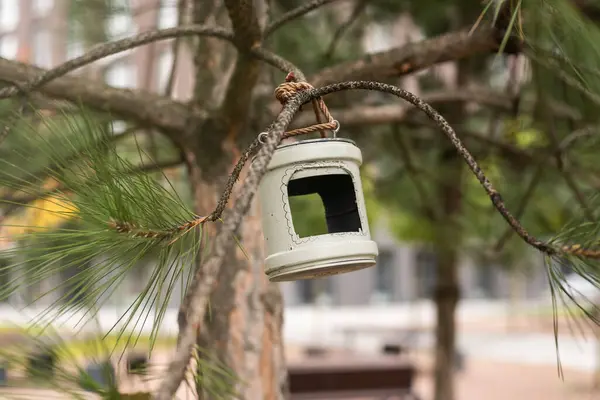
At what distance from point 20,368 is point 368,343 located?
9.31 m

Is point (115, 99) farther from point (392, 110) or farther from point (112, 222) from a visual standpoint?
point (392, 110)

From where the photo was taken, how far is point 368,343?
9.70 meters

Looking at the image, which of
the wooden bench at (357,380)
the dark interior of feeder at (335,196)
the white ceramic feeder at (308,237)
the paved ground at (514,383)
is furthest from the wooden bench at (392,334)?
the white ceramic feeder at (308,237)

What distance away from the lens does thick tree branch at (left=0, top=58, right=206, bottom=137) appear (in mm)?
1282

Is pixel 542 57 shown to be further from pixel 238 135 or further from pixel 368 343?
pixel 368 343

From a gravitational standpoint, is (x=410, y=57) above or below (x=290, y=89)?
above

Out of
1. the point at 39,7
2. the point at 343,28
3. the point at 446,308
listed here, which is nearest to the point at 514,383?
the point at 446,308

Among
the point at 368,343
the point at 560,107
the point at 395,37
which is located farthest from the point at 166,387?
the point at 368,343

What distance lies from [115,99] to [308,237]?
2.27 ft

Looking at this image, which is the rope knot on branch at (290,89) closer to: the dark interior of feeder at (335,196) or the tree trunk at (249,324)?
the dark interior of feeder at (335,196)

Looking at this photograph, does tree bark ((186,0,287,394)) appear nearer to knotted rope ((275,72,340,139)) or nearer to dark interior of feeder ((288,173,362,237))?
dark interior of feeder ((288,173,362,237))

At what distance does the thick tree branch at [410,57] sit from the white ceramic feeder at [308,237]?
54cm

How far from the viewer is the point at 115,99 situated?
4.81ft

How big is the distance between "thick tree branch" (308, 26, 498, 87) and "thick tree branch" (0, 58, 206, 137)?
1.08 ft
